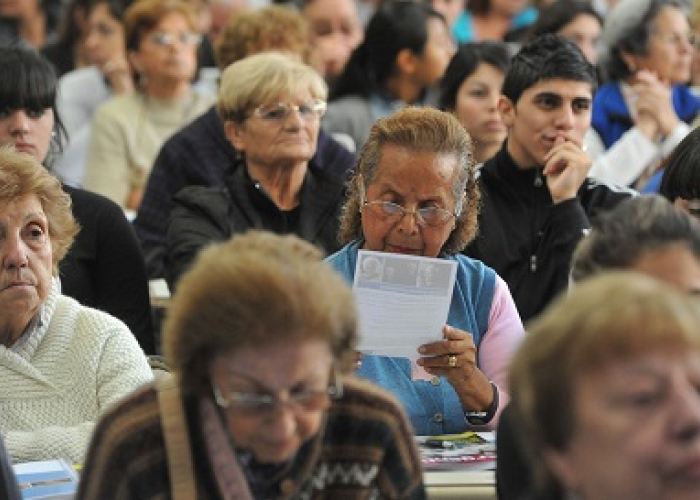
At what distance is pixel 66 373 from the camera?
3947mm

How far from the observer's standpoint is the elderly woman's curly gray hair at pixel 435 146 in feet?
13.6

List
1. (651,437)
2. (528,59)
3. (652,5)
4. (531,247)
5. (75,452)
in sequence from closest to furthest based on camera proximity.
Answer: (651,437), (75,452), (531,247), (528,59), (652,5)

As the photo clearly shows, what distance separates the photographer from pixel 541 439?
227 cm

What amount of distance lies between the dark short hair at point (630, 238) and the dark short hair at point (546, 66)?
8.63ft

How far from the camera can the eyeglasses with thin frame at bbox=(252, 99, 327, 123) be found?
18.7ft

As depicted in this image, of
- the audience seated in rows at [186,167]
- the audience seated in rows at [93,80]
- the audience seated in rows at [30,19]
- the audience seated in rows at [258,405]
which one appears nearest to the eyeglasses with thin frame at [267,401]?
the audience seated in rows at [258,405]

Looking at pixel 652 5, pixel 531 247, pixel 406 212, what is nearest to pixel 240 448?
pixel 406 212

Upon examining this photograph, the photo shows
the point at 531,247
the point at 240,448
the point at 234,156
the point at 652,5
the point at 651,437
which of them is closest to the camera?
the point at 651,437

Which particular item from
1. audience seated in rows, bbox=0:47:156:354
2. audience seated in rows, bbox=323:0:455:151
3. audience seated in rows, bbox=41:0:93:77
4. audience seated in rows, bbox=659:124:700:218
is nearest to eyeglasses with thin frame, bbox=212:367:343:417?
audience seated in rows, bbox=659:124:700:218

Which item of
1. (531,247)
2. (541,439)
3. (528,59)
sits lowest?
(531,247)

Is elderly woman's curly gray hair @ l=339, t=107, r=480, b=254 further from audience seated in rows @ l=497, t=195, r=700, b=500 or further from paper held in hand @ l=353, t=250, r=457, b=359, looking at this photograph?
audience seated in rows @ l=497, t=195, r=700, b=500

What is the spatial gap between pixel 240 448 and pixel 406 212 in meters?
1.56

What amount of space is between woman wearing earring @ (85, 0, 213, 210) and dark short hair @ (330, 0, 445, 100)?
0.72 meters

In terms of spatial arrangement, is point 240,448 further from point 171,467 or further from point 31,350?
point 31,350
